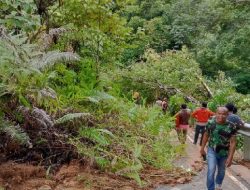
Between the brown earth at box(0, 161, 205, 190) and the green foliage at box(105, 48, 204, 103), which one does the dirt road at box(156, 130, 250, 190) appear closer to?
the brown earth at box(0, 161, 205, 190)

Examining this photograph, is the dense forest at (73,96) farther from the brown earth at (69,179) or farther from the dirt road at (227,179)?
the dirt road at (227,179)

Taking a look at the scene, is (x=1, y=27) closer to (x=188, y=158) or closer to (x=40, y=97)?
(x=40, y=97)

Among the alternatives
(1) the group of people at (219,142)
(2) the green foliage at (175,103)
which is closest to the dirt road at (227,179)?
(1) the group of people at (219,142)

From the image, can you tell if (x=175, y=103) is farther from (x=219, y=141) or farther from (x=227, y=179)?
(x=219, y=141)

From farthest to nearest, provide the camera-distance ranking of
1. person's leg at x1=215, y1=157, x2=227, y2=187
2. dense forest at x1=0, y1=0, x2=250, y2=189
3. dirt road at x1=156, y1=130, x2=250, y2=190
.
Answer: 1. dirt road at x1=156, y1=130, x2=250, y2=190
2. person's leg at x1=215, y1=157, x2=227, y2=187
3. dense forest at x1=0, y1=0, x2=250, y2=189

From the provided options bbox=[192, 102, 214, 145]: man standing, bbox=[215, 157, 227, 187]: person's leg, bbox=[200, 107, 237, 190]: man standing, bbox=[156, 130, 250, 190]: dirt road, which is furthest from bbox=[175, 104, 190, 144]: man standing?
bbox=[200, 107, 237, 190]: man standing

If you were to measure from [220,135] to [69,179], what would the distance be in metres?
2.64

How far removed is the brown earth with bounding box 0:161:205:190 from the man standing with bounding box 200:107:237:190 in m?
1.03

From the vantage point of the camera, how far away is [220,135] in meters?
7.98

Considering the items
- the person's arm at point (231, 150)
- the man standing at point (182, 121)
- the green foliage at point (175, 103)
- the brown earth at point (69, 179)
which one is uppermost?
the person's arm at point (231, 150)

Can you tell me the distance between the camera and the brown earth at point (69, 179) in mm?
7820

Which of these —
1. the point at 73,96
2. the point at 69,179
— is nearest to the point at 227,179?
the point at 69,179

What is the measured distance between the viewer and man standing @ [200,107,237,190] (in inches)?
311

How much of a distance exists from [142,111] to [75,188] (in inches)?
225
